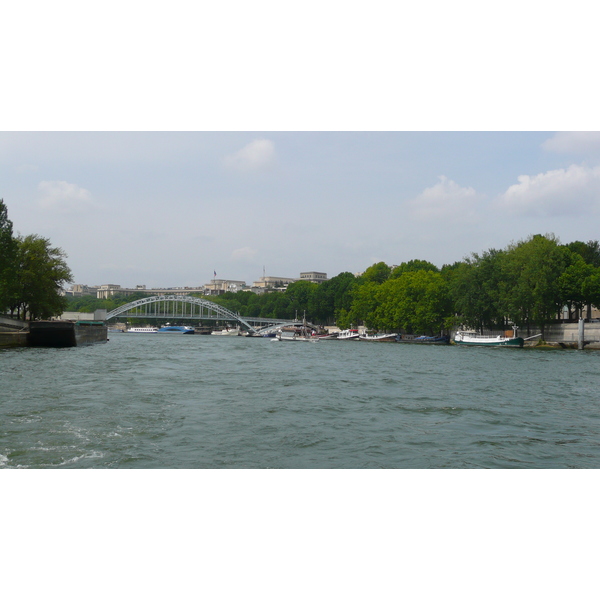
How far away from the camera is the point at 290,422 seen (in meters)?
10.1

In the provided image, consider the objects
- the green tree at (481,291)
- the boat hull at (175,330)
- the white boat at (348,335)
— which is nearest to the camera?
the green tree at (481,291)

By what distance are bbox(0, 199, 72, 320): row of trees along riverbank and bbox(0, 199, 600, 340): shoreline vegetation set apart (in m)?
0.06

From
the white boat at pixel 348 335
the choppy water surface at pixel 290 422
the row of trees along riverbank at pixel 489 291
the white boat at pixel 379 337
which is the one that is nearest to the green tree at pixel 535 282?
the row of trees along riverbank at pixel 489 291

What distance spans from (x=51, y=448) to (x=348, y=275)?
299 ft

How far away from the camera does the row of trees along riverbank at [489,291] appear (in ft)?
148

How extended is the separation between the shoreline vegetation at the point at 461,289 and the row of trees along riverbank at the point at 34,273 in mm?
60

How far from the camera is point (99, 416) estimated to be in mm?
10141

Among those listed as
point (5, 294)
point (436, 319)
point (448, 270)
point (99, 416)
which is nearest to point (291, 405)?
point (99, 416)

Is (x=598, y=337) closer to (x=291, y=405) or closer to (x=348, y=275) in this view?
(x=291, y=405)

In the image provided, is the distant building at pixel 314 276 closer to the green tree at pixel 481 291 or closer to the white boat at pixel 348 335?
the white boat at pixel 348 335

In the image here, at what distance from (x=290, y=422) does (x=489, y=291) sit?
42.3m

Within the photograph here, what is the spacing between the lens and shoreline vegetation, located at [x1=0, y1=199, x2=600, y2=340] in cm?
3881

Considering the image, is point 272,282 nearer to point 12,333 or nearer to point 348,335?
point 348,335

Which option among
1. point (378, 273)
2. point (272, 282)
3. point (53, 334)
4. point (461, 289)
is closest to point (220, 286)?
point (272, 282)
